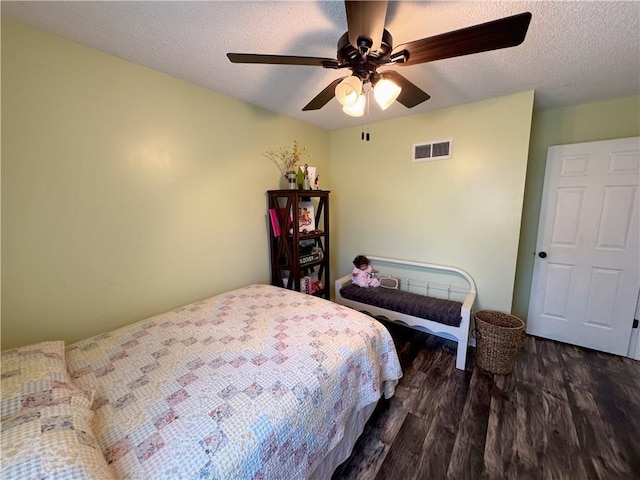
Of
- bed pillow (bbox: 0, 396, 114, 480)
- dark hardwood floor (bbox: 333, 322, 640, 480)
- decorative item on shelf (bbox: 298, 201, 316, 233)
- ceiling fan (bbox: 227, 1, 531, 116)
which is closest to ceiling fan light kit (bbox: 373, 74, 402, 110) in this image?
ceiling fan (bbox: 227, 1, 531, 116)

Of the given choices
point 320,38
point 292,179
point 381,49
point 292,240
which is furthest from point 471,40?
point 292,240

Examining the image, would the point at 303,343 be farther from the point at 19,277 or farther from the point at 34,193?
the point at 34,193

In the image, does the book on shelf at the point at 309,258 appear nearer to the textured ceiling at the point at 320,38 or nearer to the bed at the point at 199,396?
the bed at the point at 199,396

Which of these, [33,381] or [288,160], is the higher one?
[288,160]

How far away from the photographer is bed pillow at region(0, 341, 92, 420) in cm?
80

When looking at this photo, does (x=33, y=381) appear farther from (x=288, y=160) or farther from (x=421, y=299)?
(x=421, y=299)

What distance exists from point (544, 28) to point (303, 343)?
81.1 inches

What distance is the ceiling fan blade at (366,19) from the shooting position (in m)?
0.82

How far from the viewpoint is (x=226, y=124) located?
2088 mm

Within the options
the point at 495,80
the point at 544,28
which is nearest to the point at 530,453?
the point at 544,28

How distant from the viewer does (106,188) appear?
1.52 metres

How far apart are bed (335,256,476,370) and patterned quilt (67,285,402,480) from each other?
2.45ft

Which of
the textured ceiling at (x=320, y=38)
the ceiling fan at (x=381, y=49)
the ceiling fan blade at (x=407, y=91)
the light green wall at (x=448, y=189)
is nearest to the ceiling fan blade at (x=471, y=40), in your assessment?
the ceiling fan at (x=381, y=49)

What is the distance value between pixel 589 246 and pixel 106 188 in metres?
3.90
